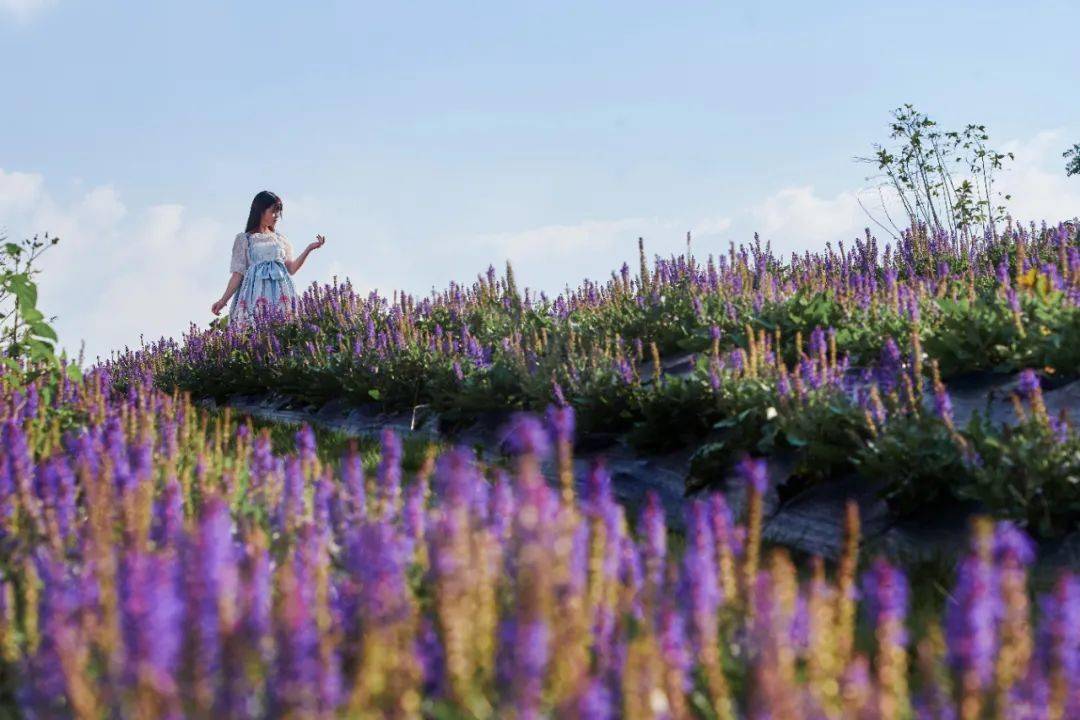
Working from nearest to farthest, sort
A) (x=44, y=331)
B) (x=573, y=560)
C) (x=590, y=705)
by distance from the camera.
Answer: (x=590, y=705), (x=573, y=560), (x=44, y=331)

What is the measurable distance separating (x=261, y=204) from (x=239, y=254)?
0.72 meters

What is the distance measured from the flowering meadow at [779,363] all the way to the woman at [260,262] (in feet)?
6.22

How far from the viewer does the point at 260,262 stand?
47.1 feet

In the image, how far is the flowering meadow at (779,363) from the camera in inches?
196

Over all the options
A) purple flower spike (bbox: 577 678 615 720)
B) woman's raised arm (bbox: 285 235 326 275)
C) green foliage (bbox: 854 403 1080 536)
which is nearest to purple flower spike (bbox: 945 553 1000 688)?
purple flower spike (bbox: 577 678 615 720)

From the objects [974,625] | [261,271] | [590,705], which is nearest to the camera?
[590,705]

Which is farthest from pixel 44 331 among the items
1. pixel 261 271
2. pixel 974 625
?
pixel 261 271

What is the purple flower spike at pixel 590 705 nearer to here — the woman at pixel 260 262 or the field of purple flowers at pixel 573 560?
the field of purple flowers at pixel 573 560

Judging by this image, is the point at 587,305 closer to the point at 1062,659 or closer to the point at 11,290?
the point at 11,290

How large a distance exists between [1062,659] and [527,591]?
949 millimetres

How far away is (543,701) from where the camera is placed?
208 cm

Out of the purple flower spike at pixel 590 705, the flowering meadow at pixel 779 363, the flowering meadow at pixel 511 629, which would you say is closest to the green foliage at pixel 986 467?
the flowering meadow at pixel 779 363

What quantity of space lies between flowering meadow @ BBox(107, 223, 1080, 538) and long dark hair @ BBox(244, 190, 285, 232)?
8.65 feet

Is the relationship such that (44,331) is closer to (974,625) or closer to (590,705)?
(590,705)
